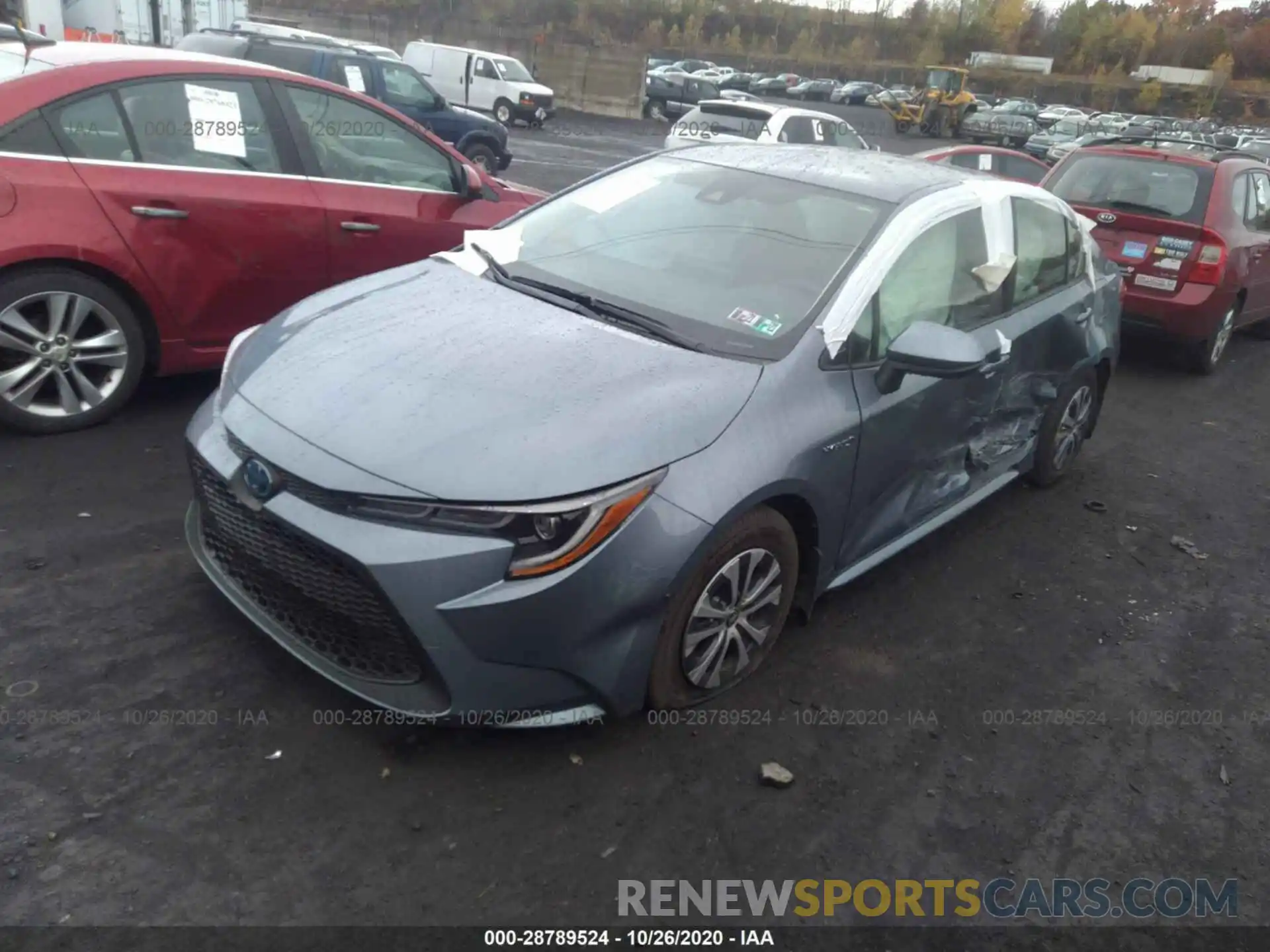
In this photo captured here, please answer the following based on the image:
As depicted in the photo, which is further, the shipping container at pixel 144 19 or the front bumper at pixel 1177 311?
the shipping container at pixel 144 19

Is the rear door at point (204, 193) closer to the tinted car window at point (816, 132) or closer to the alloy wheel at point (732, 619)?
the alloy wheel at point (732, 619)

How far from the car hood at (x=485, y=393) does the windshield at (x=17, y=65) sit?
196 centimetres

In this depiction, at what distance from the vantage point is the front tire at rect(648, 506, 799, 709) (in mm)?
2947

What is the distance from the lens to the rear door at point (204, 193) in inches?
173

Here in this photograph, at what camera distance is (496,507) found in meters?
2.60

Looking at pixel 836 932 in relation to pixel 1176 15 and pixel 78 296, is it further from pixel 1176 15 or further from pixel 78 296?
pixel 1176 15

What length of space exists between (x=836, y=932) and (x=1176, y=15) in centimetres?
10947

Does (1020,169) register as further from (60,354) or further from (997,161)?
(60,354)

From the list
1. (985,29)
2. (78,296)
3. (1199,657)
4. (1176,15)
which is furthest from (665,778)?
(1176,15)

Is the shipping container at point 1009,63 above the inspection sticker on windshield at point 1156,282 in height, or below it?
above

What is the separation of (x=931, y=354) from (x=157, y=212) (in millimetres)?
3393

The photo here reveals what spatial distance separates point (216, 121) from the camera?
187 inches

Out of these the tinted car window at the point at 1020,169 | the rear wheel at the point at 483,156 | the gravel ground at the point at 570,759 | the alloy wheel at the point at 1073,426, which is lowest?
the rear wheel at the point at 483,156

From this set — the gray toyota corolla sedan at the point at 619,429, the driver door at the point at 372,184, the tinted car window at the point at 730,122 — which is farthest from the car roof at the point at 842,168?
the tinted car window at the point at 730,122
